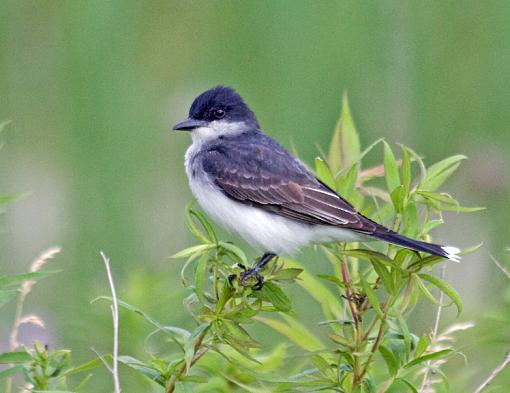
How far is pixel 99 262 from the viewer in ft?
19.6

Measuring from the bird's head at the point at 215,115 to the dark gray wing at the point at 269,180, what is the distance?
19 centimetres

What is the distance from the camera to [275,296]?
2.93 metres

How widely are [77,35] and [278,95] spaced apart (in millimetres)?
1242

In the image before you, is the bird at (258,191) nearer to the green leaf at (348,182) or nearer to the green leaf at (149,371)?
the green leaf at (348,182)

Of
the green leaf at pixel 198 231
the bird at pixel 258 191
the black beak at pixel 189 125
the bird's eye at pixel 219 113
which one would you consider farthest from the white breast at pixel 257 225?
the green leaf at pixel 198 231

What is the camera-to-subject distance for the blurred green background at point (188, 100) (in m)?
5.98

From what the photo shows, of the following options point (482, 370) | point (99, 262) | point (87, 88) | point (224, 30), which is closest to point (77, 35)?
point (87, 88)

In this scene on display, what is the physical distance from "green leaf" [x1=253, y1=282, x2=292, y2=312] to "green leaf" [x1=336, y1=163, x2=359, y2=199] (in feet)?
1.38

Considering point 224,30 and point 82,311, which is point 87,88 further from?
point 82,311

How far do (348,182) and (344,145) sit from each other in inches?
14.7

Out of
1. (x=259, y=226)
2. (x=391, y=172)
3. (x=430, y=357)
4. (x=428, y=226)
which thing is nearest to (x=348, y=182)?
(x=391, y=172)

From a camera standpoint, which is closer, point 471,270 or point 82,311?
point 82,311

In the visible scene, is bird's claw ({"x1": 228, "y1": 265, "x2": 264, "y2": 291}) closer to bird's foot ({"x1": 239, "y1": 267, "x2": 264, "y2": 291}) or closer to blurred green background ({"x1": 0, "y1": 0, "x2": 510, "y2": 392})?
bird's foot ({"x1": 239, "y1": 267, "x2": 264, "y2": 291})

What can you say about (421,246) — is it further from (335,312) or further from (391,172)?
(335,312)
